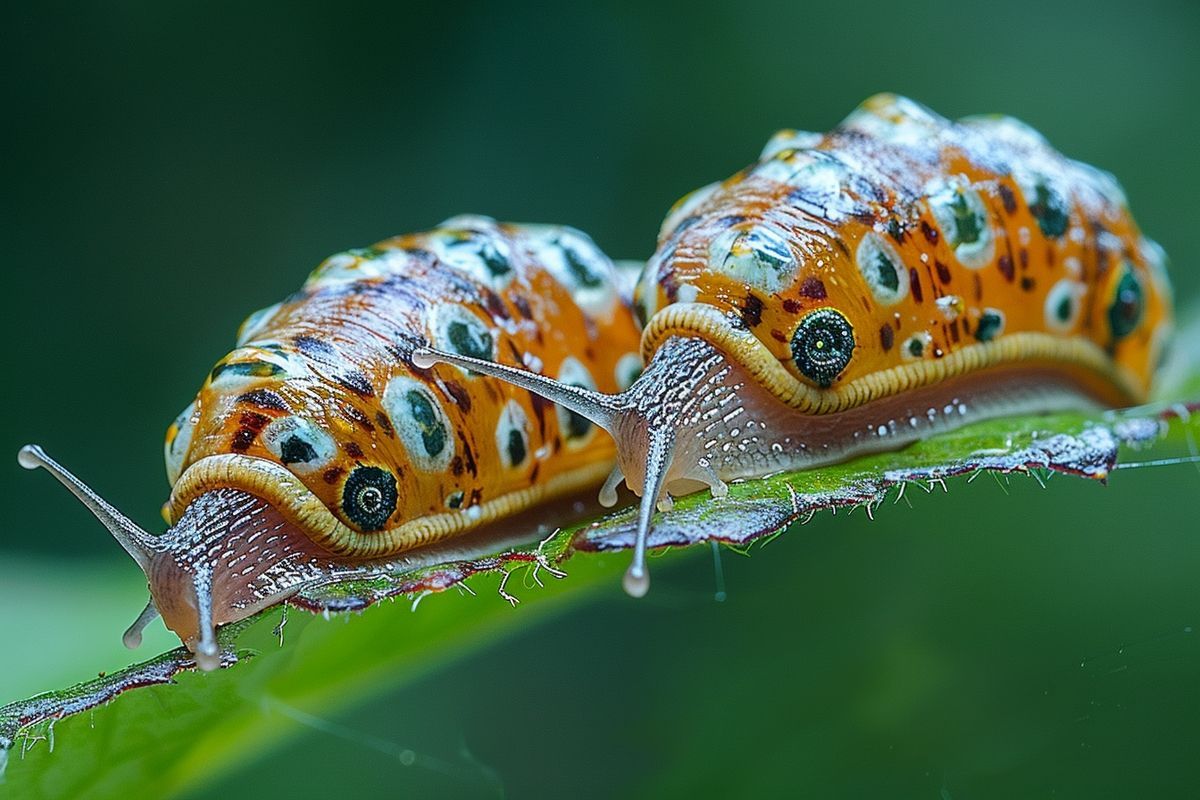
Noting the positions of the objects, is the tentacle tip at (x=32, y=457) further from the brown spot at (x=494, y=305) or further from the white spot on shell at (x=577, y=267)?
the white spot on shell at (x=577, y=267)

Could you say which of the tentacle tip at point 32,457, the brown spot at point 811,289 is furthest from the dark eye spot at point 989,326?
the tentacle tip at point 32,457

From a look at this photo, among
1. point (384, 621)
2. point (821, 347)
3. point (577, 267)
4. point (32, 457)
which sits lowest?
point (384, 621)

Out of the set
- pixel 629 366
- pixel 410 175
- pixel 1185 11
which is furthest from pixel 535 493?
pixel 1185 11

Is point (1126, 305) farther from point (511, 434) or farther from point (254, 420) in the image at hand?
point (254, 420)

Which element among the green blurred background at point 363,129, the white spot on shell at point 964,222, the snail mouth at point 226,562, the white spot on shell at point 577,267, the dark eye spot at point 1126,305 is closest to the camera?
the snail mouth at point 226,562

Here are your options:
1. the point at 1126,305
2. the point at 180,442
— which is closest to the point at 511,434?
the point at 180,442
